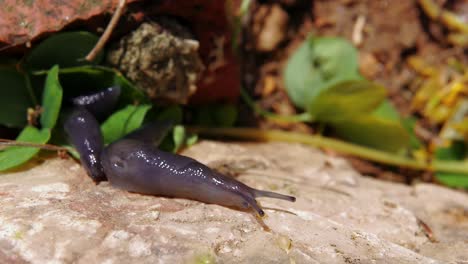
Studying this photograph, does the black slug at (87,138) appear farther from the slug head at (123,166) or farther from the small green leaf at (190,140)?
the small green leaf at (190,140)

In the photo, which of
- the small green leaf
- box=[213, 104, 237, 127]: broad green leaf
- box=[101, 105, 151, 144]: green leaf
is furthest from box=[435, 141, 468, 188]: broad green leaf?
box=[101, 105, 151, 144]: green leaf

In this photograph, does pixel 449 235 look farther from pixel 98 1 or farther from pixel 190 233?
pixel 98 1

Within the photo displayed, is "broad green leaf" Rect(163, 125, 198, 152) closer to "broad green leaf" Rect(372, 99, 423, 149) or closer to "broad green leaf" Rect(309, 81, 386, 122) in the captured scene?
"broad green leaf" Rect(309, 81, 386, 122)

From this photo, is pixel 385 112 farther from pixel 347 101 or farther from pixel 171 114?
pixel 171 114

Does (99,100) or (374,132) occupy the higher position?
(99,100)

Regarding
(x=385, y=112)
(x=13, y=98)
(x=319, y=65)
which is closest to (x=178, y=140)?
(x=13, y=98)

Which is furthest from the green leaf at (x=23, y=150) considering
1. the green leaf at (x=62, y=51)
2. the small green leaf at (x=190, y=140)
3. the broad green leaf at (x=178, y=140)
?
the small green leaf at (x=190, y=140)
